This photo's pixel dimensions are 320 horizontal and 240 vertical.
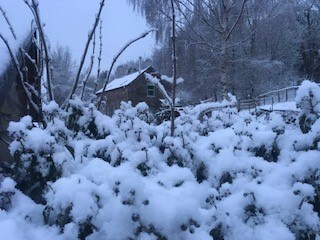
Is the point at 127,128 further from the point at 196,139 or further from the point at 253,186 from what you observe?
the point at 253,186

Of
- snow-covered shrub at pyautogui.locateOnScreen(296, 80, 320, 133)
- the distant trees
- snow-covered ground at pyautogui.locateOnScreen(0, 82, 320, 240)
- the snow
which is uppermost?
the distant trees

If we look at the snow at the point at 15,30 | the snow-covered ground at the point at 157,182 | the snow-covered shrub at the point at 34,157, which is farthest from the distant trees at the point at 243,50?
the snow-covered shrub at the point at 34,157

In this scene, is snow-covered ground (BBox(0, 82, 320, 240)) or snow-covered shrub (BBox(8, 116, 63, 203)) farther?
snow-covered shrub (BBox(8, 116, 63, 203))

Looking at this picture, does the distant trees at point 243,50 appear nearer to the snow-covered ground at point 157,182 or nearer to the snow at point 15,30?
the snow at point 15,30

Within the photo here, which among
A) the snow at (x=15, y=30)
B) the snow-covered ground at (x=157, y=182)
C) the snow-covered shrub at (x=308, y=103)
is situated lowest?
the snow-covered ground at (x=157, y=182)

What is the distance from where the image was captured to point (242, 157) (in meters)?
2.62

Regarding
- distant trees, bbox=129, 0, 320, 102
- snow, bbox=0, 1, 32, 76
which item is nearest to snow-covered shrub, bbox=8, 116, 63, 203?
snow, bbox=0, 1, 32, 76

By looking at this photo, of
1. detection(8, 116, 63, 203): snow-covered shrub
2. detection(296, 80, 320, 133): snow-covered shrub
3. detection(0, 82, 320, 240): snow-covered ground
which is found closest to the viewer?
detection(0, 82, 320, 240): snow-covered ground

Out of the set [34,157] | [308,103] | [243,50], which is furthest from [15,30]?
[243,50]

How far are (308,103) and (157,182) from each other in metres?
1.24

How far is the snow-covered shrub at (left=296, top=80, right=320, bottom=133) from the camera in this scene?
255 cm

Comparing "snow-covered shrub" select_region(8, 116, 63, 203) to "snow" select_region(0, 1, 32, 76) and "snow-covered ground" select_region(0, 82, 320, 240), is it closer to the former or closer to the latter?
"snow-covered ground" select_region(0, 82, 320, 240)

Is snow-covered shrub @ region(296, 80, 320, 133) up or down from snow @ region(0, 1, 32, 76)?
down

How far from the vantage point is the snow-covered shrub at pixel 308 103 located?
2.55m
